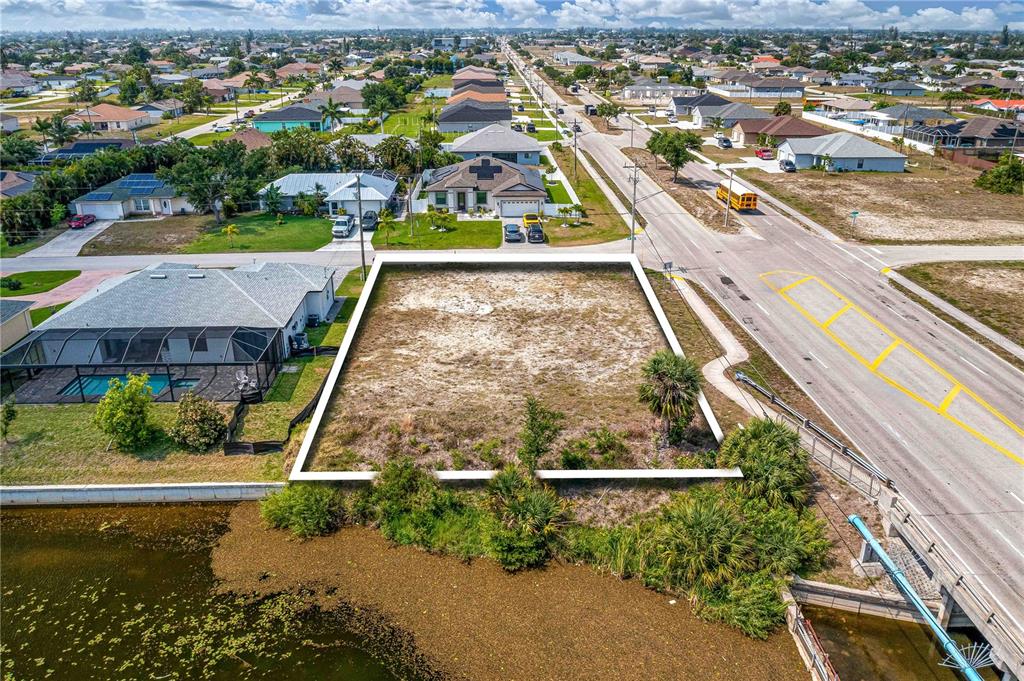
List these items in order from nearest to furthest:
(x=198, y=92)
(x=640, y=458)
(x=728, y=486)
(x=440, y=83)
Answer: (x=728, y=486) < (x=640, y=458) < (x=198, y=92) < (x=440, y=83)

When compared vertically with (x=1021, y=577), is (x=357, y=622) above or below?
below

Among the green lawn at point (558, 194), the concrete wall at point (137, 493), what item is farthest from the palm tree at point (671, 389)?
the green lawn at point (558, 194)

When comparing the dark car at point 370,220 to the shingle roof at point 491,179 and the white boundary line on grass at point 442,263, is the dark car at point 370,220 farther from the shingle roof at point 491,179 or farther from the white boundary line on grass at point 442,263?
the white boundary line on grass at point 442,263

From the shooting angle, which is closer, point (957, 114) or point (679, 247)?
point (679, 247)

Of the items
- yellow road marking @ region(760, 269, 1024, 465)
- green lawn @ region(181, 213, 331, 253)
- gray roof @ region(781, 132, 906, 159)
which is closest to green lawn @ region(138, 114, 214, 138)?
green lawn @ region(181, 213, 331, 253)

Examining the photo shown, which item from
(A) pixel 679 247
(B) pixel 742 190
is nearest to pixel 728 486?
(A) pixel 679 247

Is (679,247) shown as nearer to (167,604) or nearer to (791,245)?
(791,245)

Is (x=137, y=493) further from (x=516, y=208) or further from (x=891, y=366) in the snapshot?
(x=516, y=208)

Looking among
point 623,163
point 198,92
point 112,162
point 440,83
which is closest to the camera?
point 112,162
